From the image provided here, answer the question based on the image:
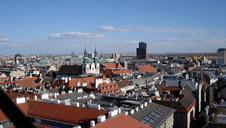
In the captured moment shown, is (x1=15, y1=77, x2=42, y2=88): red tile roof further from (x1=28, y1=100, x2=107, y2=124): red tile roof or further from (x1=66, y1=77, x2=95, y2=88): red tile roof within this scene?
(x1=28, y1=100, x2=107, y2=124): red tile roof

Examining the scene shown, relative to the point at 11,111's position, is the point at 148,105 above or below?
below

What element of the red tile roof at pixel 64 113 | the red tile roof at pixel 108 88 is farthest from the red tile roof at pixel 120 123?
the red tile roof at pixel 108 88

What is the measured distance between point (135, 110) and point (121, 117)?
5953 millimetres

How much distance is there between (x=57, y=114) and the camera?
35812 millimetres

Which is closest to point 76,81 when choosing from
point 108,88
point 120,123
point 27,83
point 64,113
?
point 108,88

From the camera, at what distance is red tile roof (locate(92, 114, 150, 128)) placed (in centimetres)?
2995

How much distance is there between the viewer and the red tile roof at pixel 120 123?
30.0 m

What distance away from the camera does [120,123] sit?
31.2 meters

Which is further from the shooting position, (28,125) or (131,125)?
(131,125)

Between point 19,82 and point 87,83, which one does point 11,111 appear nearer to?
point 87,83

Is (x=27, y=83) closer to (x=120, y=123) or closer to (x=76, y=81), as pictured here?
(x=76, y=81)

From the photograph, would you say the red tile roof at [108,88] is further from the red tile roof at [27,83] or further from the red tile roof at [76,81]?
the red tile roof at [27,83]

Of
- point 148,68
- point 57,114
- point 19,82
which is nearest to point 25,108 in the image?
point 57,114

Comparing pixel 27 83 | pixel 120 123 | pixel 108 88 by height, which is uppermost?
pixel 120 123
